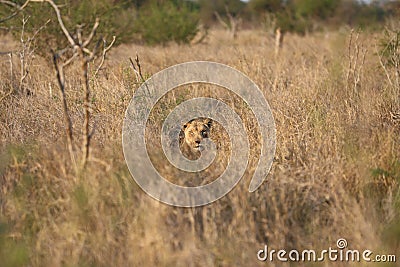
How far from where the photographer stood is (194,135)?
4.29m

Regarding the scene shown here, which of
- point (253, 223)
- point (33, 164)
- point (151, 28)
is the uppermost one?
point (151, 28)

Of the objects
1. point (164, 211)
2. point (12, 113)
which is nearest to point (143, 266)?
point (164, 211)

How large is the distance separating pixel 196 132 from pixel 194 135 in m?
0.05

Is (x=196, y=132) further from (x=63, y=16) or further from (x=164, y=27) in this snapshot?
(x=164, y=27)

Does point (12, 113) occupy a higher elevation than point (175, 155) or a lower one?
higher

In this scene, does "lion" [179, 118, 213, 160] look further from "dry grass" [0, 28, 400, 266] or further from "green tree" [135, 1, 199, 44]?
"green tree" [135, 1, 199, 44]

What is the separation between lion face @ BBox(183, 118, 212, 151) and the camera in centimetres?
421

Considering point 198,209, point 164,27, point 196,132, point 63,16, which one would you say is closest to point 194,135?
point 196,132

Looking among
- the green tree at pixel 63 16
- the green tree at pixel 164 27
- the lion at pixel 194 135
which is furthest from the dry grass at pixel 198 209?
the green tree at pixel 164 27

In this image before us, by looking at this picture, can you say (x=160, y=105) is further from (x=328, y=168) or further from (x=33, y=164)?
(x=328, y=168)

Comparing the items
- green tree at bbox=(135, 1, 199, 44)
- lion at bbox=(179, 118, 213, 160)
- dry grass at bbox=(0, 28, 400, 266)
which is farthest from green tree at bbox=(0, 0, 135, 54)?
dry grass at bbox=(0, 28, 400, 266)

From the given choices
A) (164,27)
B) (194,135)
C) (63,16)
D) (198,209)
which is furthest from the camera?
(164,27)

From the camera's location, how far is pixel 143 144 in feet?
12.2

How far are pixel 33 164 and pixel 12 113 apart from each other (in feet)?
6.05
